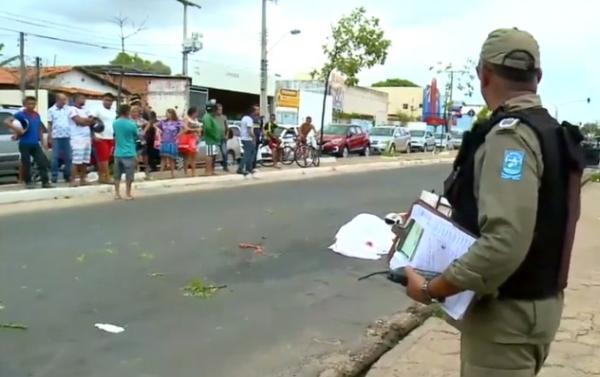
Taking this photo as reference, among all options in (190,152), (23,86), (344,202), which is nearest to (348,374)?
(344,202)

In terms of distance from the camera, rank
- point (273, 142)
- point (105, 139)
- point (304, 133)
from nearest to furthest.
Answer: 1. point (105, 139)
2. point (273, 142)
3. point (304, 133)

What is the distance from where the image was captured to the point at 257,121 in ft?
72.3

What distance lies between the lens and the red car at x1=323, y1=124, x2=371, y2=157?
3594 cm

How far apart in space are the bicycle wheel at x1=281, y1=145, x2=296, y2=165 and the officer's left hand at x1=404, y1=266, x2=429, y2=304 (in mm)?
23402

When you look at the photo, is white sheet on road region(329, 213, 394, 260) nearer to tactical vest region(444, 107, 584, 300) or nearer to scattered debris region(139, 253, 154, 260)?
tactical vest region(444, 107, 584, 300)

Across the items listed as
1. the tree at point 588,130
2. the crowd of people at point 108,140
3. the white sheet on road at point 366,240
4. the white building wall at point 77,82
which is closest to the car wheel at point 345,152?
the tree at point 588,130

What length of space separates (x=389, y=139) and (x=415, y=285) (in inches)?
1563

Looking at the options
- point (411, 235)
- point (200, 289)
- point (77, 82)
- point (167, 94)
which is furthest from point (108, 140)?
point (77, 82)

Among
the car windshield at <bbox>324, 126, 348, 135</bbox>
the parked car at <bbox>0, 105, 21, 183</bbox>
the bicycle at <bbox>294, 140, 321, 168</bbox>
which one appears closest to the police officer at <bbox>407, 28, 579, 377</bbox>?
the parked car at <bbox>0, 105, 21, 183</bbox>

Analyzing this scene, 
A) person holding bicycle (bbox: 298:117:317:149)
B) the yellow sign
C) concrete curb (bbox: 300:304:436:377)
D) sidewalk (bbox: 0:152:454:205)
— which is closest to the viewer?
concrete curb (bbox: 300:304:436:377)

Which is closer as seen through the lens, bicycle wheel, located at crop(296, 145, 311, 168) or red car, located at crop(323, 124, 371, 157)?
bicycle wheel, located at crop(296, 145, 311, 168)

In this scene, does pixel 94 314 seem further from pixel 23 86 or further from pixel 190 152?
pixel 23 86

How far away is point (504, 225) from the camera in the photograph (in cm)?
227

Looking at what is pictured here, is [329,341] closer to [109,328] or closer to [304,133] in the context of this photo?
[109,328]
